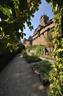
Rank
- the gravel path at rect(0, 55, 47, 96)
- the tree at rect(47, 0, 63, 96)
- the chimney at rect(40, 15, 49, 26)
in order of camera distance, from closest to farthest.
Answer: the tree at rect(47, 0, 63, 96), the gravel path at rect(0, 55, 47, 96), the chimney at rect(40, 15, 49, 26)

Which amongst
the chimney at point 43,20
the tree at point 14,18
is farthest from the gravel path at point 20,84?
the chimney at point 43,20

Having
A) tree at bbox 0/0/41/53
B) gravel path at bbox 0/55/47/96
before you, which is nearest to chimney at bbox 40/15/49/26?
gravel path at bbox 0/55/47/96

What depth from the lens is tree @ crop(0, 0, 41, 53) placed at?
5.77 meters

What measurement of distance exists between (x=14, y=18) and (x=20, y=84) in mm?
6121

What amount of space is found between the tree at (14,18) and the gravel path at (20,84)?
4.51 metres

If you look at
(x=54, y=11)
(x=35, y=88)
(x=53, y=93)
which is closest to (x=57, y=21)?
(x=54, y=11)

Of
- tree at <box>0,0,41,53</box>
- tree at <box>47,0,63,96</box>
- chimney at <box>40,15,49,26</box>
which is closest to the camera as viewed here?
tree at <box>0,0,41,53</box>

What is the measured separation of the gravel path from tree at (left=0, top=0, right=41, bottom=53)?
451 centimetres

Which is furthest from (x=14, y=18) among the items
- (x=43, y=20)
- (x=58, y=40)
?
(x=43, y=20)

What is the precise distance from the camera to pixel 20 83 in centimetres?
1146

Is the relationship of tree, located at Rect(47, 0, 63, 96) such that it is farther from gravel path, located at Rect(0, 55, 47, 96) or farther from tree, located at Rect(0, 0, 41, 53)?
gravel path, located at Rect(0, 55, 47, 96)

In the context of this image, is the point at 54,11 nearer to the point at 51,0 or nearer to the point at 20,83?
the point at 51,0

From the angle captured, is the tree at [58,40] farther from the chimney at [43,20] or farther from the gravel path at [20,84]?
the chimney at [43,20]

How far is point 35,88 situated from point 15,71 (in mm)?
4300
